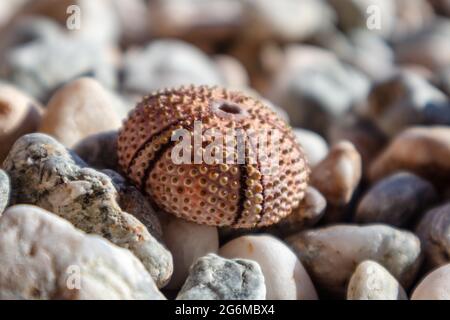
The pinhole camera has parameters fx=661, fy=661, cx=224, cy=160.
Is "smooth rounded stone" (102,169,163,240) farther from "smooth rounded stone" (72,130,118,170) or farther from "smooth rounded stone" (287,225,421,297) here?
"smooth rounded stone" (287,225,421,297)

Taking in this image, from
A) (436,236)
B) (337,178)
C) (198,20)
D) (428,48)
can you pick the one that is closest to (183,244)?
(337,178)

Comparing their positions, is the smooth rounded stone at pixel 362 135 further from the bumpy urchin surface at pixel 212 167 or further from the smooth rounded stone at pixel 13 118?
the smooth rounded stone at pixel 13 118

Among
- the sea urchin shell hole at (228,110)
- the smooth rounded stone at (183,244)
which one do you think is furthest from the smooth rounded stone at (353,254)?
the sea urchin shell hole at (228,110)

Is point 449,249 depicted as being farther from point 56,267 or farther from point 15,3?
point 15,3

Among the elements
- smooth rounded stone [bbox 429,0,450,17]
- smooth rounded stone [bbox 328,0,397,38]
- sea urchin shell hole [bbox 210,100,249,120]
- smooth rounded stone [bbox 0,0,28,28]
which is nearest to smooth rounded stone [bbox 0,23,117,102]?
sea urchin shell hole [bbox 210,100,249,120]

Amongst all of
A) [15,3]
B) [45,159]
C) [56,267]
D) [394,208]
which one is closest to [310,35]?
[15,3]

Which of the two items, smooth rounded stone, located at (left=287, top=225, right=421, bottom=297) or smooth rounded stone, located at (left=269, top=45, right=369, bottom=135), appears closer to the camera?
smooth rounded stone, located at (left=287, top=225, right=421, bottom=297)

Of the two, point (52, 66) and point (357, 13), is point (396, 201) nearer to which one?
point (52, 66)
